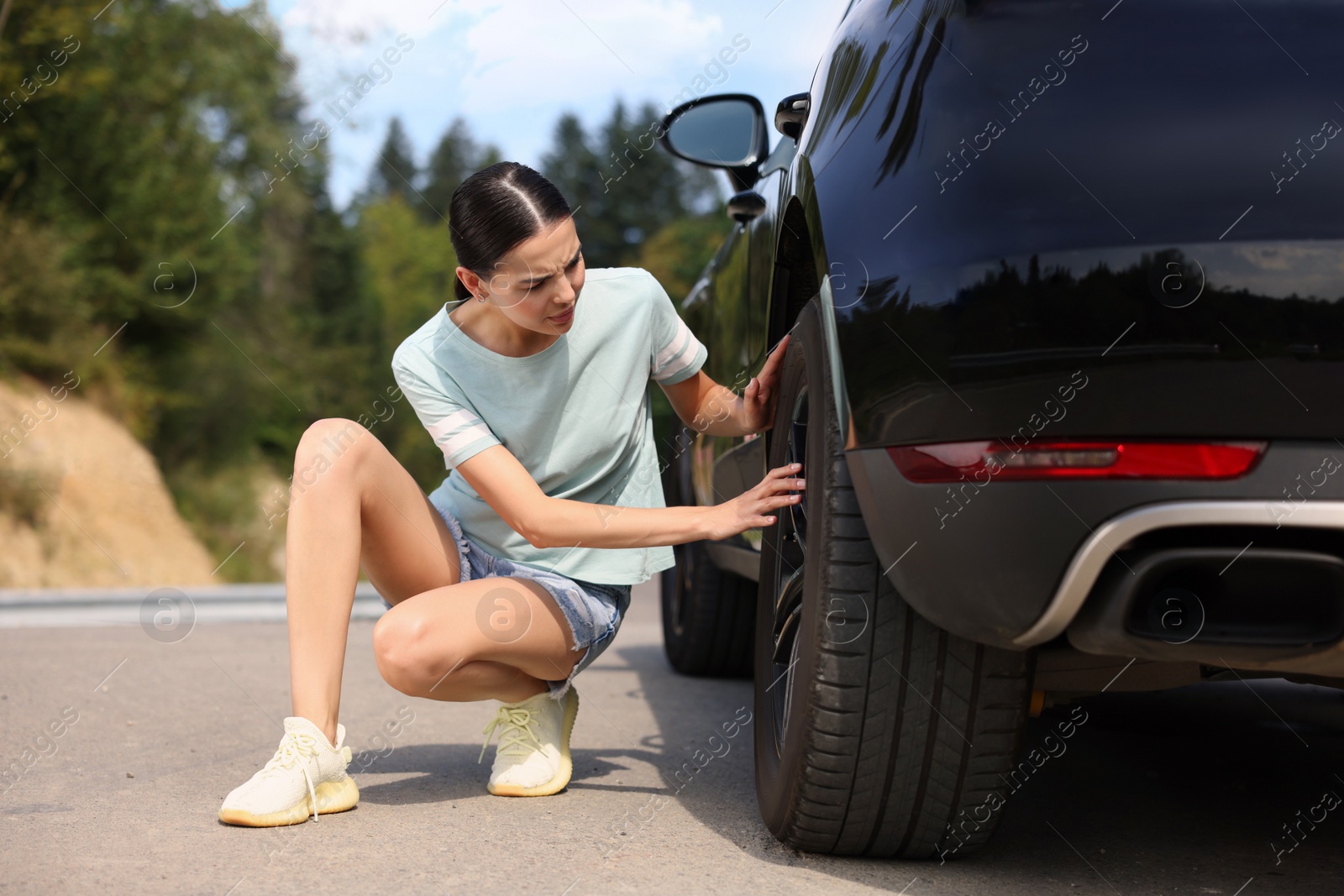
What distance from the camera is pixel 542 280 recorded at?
2416 mm

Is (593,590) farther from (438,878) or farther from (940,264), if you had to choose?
(940,264)

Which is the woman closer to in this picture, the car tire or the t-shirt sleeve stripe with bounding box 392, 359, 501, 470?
the t-shirt sleeve stripe with bounding box 392, 359, 501, 470

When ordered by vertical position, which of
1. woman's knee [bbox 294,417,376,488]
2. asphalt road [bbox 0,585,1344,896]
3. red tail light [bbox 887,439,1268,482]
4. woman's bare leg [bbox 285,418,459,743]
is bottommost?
asphalt road [bbox 0,585,1344,896]

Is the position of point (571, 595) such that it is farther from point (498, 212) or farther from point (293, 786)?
point (498, 212)

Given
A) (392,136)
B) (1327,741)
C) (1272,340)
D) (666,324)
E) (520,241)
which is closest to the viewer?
(1272,340)

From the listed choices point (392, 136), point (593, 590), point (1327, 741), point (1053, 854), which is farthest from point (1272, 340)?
point (392, 136)

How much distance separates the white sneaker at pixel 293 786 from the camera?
2.25 m

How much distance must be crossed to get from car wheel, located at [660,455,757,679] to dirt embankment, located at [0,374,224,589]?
42.5 feet

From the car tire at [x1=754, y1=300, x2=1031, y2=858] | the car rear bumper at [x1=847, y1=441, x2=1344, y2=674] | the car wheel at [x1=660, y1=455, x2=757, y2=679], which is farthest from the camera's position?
the car wheel at [x1=660, y1=455, x2=757, y2=679]

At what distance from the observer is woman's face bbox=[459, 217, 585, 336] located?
2.41 m

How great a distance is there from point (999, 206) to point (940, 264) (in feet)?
0.36

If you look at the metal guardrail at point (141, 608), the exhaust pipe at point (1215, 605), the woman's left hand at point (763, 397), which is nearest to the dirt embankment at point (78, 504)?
the metal guardrail at point (141, 608)

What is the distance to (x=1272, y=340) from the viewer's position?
1.49m

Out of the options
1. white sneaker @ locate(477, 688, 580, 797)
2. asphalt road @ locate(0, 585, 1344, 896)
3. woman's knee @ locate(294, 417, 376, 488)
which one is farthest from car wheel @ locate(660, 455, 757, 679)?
woman's knee @ locate(294, 417, 376, 488)
